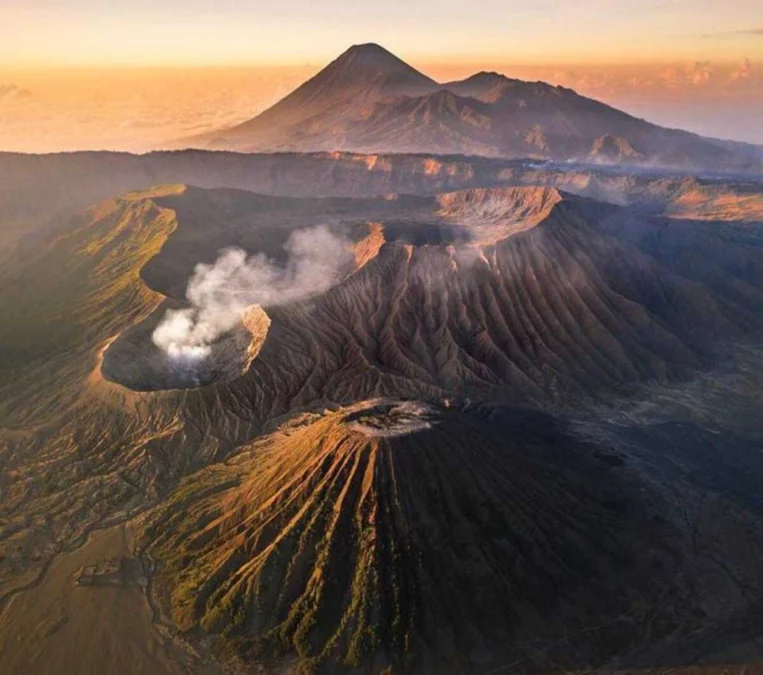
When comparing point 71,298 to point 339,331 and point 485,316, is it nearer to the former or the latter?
point 339,331

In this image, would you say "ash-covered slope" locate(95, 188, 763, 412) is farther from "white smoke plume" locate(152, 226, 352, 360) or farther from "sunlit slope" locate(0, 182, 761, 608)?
"white smoke plume" locate(152, 226, 352, 360)

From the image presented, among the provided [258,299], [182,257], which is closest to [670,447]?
[258,299]

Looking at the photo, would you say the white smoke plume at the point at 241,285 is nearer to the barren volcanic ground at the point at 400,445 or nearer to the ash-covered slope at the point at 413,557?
the barren volcanic ground at the point at 400,445

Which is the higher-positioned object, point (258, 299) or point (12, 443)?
point (258, 299)

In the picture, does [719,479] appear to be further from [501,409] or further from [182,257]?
[182,257]

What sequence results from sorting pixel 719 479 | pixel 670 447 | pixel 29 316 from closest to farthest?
1. pixel 719 479
2. pixel 670 447
3. pixel 29 316

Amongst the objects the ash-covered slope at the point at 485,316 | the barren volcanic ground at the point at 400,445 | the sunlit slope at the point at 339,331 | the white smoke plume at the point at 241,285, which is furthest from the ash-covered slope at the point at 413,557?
the white smoke plume at the point at 241,285

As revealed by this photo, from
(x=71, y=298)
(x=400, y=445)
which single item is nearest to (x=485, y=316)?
(x=400, y=445)
